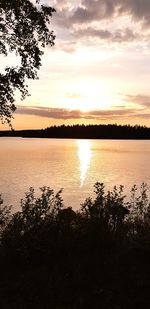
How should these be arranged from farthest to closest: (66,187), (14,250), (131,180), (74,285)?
(131,180), (66,187), (14,250), (74,285)

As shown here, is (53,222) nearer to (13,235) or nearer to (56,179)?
(13,235)

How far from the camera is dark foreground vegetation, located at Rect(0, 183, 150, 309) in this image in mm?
10414

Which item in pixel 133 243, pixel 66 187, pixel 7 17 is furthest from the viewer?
pixel 66 187

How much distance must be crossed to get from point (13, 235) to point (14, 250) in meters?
0.68

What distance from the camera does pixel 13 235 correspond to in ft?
45.7

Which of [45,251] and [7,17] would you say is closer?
[45,251]

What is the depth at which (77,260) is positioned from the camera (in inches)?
508

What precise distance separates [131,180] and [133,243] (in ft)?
187

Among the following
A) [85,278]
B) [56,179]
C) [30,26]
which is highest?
[30,26]

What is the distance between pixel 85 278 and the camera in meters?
11.6

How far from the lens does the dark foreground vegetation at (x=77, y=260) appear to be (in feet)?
34.2

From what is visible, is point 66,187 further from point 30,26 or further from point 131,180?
point 30,26

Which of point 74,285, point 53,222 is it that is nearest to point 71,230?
point 53,222

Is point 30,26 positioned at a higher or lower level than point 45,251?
higher
